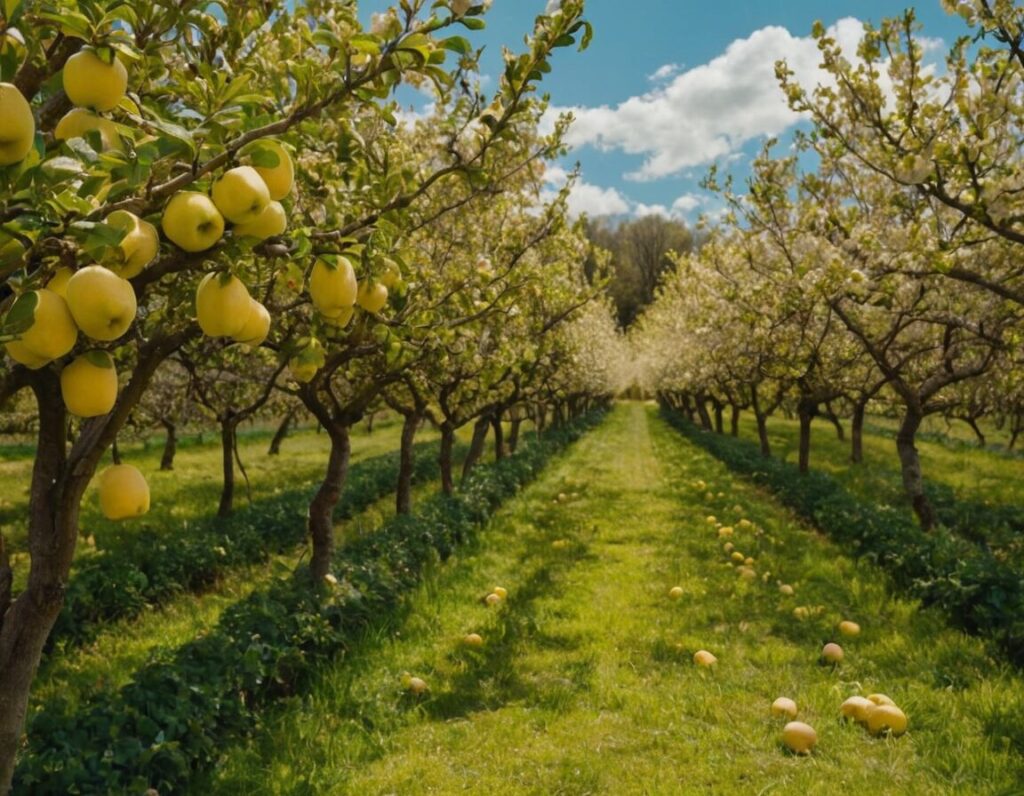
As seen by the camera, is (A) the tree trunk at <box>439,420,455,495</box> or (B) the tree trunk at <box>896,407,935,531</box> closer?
(B) the tree trunk at <box>896,407,935,531</box>

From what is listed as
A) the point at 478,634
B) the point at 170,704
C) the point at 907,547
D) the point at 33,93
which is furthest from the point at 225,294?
the point at 907,547

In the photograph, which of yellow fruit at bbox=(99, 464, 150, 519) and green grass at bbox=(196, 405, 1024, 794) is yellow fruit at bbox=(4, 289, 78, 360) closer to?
yellow fruit at bbox=(99, 464, 150, 519)

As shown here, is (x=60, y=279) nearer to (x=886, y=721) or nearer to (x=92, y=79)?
(x=92, y=79)

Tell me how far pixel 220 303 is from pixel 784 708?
4780mm

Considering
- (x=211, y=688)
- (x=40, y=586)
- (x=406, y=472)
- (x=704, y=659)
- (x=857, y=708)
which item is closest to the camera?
(x=40, y=586)

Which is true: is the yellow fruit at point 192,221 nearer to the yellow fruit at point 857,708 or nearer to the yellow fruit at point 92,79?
the yellow fruit at point 92,79

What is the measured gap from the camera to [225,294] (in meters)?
1.66

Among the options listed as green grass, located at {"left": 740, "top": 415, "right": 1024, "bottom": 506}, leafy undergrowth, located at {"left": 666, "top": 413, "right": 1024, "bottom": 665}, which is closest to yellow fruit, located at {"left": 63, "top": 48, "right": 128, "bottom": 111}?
leafy undergrowth, located at {"left": 666, "top": 413, "right": 1024, "bottom": 665}

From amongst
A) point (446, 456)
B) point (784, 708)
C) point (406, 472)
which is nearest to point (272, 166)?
point (784, 708)

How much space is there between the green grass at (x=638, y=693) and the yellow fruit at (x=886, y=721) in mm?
84

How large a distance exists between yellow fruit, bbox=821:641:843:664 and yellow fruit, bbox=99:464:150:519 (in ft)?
18.7

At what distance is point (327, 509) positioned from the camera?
6.87 meters

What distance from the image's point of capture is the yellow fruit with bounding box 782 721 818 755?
438 centimetres

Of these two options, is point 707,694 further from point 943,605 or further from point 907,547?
point 907,547
